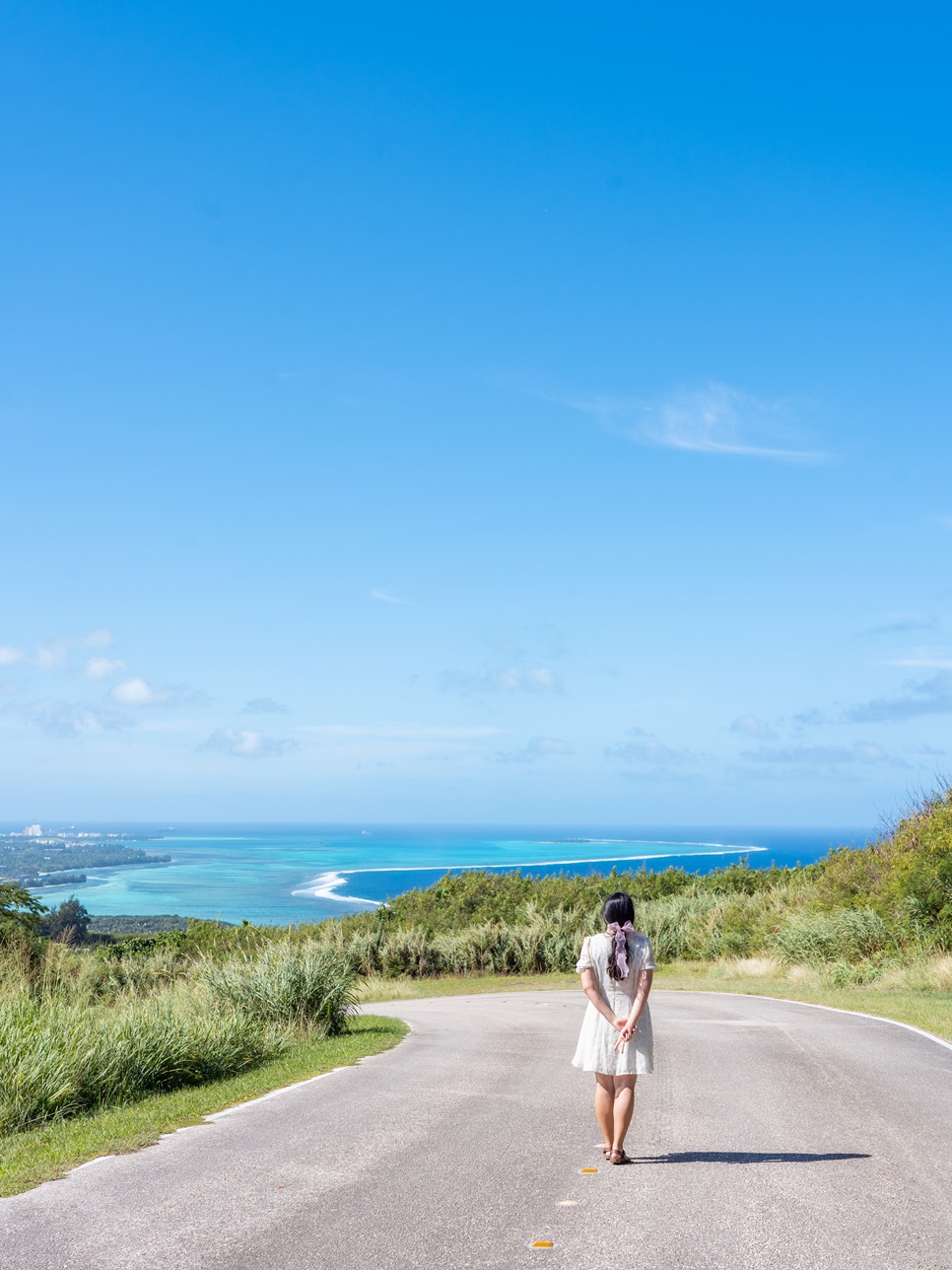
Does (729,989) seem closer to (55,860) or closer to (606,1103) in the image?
(606,1103)

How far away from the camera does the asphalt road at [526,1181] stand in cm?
556

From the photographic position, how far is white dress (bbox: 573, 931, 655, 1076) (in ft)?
23.9

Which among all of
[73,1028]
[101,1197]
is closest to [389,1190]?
[101,1197]

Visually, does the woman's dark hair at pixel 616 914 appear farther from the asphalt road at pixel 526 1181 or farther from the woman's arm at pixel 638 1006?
the asphalt road at pixel 526 1181

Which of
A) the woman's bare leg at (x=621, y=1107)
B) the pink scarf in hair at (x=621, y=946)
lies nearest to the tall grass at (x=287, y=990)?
the woman's bare leg at (x=621, y=1107)

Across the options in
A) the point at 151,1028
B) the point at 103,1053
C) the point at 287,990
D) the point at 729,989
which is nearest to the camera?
the point at 103,1053

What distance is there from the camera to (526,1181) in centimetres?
690

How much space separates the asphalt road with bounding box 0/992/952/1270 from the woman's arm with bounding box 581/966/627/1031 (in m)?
0.97

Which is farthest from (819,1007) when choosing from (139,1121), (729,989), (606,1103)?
(139,1121)

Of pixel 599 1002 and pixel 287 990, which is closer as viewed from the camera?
pixel 599 1002

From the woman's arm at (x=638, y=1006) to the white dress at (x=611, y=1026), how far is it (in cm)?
5

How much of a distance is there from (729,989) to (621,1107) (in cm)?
1797

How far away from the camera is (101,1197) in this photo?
22.2 ft

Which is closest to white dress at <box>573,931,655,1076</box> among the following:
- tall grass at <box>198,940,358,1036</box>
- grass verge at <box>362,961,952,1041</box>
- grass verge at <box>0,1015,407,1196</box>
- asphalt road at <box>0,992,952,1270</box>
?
asphalt road at <box>0,992,952,1270</box>
